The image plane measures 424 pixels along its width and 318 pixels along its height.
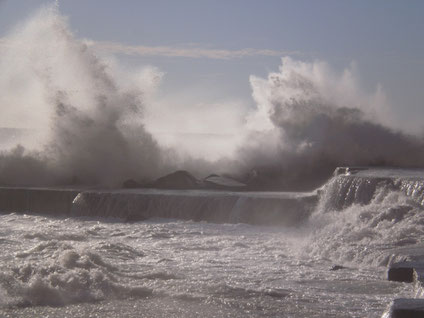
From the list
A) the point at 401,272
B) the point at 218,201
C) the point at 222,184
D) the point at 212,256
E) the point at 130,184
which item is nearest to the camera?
the point at 401,272

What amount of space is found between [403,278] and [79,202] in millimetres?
9233

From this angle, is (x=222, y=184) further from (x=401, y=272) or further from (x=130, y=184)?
(x=401, y=272)

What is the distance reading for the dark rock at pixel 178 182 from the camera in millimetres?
16722

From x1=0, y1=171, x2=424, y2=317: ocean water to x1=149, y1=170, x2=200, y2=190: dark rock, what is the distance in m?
1.19

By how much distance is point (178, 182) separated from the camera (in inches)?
664

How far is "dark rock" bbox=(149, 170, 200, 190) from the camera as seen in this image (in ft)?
54.9

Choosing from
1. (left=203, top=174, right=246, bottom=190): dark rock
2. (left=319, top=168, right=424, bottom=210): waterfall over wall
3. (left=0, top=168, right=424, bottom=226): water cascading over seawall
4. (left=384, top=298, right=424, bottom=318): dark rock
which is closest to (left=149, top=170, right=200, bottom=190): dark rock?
(left=203, top=174, right=246, bottom=190): dark rock

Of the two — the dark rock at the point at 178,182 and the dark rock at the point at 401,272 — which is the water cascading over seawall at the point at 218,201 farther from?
the dark rock at the point at 401,272

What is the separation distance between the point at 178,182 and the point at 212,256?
7079 mm

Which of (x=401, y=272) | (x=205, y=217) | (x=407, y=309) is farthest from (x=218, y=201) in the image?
(x=407, y=309)

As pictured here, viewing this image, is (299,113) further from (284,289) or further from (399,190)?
(284,289)

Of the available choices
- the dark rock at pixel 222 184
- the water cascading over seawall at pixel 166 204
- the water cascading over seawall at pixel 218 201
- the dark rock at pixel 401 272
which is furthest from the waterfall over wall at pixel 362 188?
the dark rock at pixel 401 272

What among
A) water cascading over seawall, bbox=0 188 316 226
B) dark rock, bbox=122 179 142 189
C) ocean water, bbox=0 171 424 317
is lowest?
ocean water, bbox=0 171 424 317

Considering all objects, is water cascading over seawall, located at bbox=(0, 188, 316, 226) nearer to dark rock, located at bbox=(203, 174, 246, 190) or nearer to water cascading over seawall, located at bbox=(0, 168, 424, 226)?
water cascading over seawall, located at bbox=(0, 168, 424, 226)
